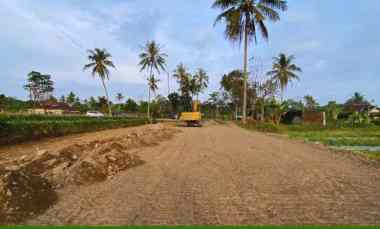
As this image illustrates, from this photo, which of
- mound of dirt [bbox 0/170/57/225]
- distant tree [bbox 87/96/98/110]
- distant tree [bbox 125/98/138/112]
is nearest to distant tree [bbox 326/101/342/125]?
mound of dirt [bbox 0/170/57/225]

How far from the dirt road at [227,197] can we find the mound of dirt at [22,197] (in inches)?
7.6

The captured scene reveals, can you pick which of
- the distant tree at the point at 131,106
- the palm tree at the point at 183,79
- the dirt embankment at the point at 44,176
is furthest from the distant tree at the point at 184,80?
the dirt embankment at the point at 44,176

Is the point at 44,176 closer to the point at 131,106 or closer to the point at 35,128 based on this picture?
the point at 35,128

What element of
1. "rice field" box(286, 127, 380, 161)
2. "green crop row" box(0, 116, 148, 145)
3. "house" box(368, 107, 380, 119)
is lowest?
"rice field" box(286, 127, 380, 161)

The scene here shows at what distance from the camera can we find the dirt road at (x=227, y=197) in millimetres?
2660

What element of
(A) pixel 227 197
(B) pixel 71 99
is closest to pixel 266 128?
(A) pixel 227 197

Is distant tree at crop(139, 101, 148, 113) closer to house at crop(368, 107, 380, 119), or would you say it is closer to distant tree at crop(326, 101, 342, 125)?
distant tree at crop(326, 101, 342, 125)

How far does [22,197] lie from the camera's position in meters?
3.06

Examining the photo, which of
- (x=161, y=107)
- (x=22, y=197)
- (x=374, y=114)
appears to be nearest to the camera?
(x=22, y=197)

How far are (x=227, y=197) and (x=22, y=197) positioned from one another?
2851 mm

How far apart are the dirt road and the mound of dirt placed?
0.19m

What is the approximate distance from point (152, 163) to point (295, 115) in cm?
3060

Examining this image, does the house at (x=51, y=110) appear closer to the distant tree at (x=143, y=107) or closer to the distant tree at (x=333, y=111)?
the distant tree at (x=143, y=107)

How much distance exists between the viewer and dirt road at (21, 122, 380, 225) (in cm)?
266
